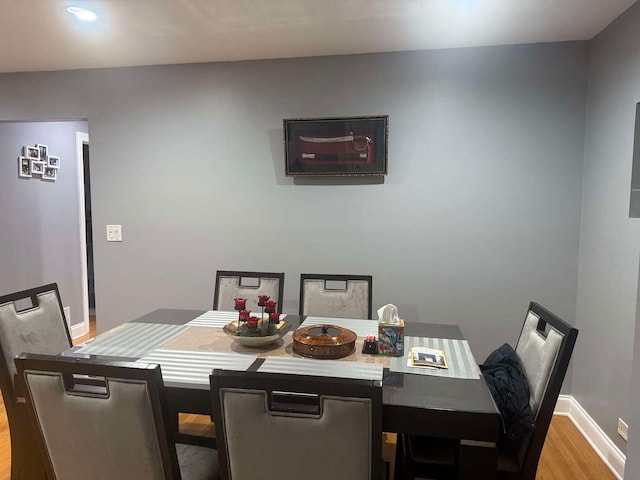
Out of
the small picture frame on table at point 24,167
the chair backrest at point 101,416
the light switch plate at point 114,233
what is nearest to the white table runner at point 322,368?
the chair backrest at point 101,416

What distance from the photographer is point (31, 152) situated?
11.9ft

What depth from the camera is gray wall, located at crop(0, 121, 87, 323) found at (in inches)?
137

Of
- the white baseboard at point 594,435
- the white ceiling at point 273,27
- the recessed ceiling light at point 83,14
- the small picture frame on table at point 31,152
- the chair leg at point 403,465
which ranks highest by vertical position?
the white ceiling at point 273,27

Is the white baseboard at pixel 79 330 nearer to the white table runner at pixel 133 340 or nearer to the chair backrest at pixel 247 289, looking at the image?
the chair backrest at pixel 247 289

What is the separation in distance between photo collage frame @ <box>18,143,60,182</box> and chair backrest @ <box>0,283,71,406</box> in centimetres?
216

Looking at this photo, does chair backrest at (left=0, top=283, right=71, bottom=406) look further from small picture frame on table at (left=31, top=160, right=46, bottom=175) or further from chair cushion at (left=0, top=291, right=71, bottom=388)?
small picture frame on table at (left=31, top=160, right=46, bottom=175)

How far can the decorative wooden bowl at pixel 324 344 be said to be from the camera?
1.60 metres

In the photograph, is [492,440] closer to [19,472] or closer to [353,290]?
[353,290]

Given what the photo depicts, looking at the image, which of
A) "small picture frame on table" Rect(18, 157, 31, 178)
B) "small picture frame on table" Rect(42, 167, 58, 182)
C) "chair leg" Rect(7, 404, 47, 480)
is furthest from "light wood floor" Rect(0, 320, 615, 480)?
"small picture frame on table" Rect(42, 167, 58, 182)

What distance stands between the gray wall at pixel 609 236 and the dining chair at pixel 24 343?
8.94 ft

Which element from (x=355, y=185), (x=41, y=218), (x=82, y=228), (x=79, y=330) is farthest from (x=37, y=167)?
(x=355, y=185)

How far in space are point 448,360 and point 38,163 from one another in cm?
390

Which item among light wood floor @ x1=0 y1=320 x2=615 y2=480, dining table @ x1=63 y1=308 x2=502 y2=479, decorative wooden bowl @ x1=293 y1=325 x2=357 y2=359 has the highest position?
decorative wooden bowl @ x1=293 y1=325 x2=357 y2=359

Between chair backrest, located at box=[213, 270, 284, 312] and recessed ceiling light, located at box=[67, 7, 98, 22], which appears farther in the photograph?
chair backrest, located at box=[213, 270, 284, 312]
